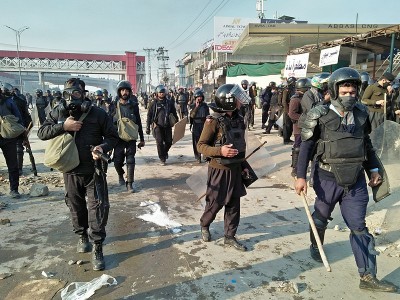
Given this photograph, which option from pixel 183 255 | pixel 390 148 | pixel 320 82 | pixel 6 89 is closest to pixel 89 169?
pixel 183 255

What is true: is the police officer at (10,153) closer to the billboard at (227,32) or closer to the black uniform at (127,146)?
the black uniform at (127,146)

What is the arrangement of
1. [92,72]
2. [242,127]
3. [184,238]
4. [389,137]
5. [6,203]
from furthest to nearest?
[92,72]
[6,203]
[389,137]
[184,238]
[242,127]

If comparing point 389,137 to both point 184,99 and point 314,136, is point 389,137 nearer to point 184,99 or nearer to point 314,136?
point 314,136

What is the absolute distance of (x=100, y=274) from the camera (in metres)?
3.13

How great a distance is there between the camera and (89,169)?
3330 mm

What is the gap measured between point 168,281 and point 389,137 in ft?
13.0

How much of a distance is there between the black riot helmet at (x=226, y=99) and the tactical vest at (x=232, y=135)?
0.35ft

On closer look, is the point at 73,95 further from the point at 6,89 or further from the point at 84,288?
the point at 6,89

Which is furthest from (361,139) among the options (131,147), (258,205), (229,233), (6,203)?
(6,203)

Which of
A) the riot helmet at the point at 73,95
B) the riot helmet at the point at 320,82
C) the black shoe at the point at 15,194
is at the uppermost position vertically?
the riot helmet at the point at 320,82

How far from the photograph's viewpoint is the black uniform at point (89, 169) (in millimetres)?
3252

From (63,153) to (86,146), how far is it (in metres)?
0.25

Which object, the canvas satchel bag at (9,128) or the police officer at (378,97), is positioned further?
the police officer at (378,97)

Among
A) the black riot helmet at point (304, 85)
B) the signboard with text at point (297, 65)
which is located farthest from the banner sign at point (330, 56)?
the black riot helmet at point (304, 85)
